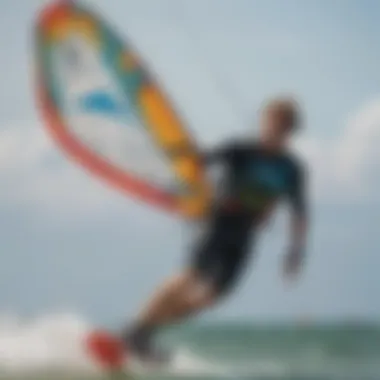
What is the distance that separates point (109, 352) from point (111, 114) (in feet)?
1.27

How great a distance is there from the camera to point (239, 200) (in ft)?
4.32

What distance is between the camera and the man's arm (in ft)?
4.33

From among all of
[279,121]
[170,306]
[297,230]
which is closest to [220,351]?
[170,306]

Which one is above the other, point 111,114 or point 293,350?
point 111,114

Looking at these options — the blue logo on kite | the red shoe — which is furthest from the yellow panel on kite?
the red shoe

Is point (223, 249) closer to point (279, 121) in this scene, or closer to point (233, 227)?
point (233, 227)

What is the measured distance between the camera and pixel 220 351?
131 cm

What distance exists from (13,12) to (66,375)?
0.60 metres

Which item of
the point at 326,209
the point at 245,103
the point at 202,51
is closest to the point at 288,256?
the point at 326,209

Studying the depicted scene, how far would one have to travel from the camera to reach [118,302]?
1306 mm

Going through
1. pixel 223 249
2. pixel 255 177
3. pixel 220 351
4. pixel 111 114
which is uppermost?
pixel 111 114

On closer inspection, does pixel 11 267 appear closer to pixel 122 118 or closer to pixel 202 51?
pixel 122 118

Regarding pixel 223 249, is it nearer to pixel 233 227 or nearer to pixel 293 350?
pixel 233 227

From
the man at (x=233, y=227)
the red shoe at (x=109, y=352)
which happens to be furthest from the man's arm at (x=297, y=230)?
the red shoe at (x=109, y=352)
